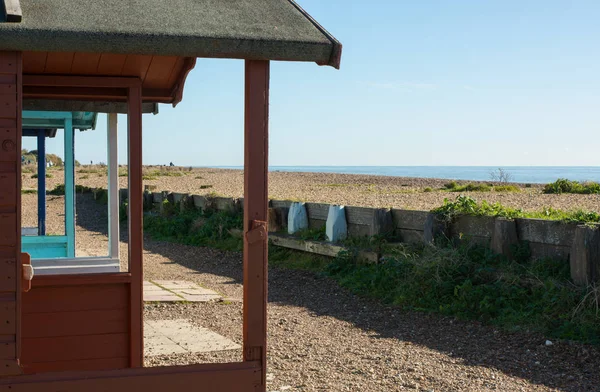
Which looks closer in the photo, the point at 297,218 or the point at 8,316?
the point at 8,316

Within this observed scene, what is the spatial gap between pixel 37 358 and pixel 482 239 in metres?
4.93

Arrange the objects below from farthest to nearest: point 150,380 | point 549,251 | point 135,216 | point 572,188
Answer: point 572,188 → point 549,251 → point 135,216 → point 150,380

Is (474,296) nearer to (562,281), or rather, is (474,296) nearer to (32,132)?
(562,281)

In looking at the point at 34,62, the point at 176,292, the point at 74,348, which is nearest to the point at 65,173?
the point at 176,292

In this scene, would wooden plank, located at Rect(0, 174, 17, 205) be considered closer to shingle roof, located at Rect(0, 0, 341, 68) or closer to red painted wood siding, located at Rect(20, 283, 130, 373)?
shingle roof, located at Rect(0, 0, 341, 68)

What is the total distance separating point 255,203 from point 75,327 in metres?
1.86

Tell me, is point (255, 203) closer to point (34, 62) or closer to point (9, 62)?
point (9, 62)

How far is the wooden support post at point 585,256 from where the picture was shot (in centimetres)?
672

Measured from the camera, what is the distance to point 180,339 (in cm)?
688

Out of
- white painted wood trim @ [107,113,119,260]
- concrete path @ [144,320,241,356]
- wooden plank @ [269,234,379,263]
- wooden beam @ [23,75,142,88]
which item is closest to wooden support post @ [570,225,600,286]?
wooden plank @ [269,234,379,263]

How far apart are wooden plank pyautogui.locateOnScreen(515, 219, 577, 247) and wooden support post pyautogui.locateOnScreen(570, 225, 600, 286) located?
318 millimetres

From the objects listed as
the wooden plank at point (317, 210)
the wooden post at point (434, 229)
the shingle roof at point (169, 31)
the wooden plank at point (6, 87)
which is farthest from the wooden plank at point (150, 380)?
the wooden plank at point (317, 210)

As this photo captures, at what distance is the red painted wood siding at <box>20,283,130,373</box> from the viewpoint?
5.06 meters

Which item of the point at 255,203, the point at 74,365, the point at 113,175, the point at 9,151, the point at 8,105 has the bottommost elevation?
the point at 74,365
